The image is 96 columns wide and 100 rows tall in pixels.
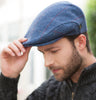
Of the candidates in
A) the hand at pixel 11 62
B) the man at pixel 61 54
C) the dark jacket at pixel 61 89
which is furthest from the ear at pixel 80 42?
the hand at pixel 11 62

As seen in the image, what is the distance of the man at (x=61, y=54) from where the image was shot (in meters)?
1.36

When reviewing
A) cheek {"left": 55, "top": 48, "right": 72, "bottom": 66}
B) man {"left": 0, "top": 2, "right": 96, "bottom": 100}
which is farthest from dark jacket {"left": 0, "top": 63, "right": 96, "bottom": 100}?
cheek {"left": 55, "top": 48, "right": 72, "bottom": 66}

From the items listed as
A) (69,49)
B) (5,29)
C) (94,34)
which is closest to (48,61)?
(69,49)

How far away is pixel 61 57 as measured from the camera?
1.43 metres

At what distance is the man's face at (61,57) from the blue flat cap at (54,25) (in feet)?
0.19

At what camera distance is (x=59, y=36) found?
138cm

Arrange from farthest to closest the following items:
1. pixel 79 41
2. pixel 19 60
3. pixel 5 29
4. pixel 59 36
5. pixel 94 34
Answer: pixel 5 29 < pixel 94 34 < pixel 19 60 < pixel 79 41 < pixel 59 36

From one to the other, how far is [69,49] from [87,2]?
3991mm

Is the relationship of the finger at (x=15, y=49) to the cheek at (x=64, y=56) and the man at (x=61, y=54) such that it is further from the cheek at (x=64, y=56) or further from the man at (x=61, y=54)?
the cheek at (x=64, y=56)

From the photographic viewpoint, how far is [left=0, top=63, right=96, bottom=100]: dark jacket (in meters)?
1.38

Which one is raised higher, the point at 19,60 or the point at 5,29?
the point at 19,60

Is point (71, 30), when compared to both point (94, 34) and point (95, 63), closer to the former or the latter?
point (95, 63)

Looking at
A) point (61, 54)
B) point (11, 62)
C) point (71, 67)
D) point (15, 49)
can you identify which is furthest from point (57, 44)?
point (11, 62)

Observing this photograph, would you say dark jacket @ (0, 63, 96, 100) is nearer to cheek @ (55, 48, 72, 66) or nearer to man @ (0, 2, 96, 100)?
man @ (0, 2, 96, 100)
